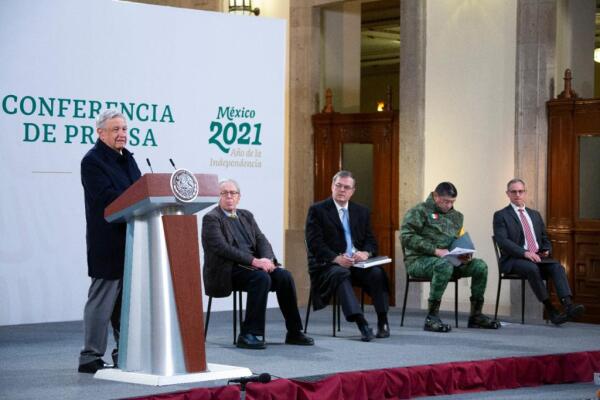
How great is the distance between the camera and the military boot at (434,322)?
26.0ft

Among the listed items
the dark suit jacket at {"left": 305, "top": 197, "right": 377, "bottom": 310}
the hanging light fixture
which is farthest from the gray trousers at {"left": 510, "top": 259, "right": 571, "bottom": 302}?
the hanging light fixture

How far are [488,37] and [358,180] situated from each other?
205 centimetres

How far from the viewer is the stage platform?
207 inches

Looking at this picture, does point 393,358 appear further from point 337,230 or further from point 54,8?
point 54,8

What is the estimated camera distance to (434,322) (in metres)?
7.95

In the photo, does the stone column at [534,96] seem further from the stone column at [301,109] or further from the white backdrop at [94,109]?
the stone column at [301,109]

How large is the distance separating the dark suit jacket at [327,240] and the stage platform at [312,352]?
375 millimetres

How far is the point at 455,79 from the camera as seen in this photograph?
10.1m

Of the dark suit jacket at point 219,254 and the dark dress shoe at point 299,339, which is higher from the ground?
the dark suit jacket at point 219,254

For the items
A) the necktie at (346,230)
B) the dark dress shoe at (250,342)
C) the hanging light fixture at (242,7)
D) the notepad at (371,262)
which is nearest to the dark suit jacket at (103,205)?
the dark dress shoe at (250,342)

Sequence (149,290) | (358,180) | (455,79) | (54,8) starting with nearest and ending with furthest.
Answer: (149,290) → (54,8) → (455,79) → (358,180)

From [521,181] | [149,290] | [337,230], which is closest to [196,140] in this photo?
[337,230]

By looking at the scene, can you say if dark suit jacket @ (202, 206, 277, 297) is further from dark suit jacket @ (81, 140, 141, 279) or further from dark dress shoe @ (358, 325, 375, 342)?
dark suit jacket @ (81, 140, 141, 279)

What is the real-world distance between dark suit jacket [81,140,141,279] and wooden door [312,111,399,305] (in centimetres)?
526
